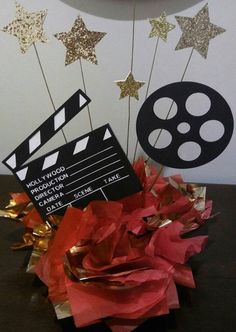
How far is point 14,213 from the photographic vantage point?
2.57ft

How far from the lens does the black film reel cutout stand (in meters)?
0.68

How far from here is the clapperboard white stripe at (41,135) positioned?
24.9 inches

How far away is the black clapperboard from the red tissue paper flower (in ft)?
0.16

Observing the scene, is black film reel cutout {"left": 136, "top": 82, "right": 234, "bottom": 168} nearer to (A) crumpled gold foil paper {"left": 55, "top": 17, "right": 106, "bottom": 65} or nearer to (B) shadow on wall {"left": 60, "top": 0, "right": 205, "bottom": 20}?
(A) crumpled gold foil paper {"left": 55, "top": 17, "right": 106, "bottom": 65}

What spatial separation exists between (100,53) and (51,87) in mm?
157

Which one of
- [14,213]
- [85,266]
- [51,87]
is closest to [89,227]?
[85,266]

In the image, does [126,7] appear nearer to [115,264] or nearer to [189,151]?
[189,151]

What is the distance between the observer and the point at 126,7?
90cm

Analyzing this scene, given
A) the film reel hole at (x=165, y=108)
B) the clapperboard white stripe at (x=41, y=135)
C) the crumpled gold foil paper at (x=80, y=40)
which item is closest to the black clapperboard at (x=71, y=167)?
the clapperboard white stripe at (x=41, y=135)

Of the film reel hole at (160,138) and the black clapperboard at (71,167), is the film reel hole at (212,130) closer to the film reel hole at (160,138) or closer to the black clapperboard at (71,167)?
the film reel hole at (160,138)

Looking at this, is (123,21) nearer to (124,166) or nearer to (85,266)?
(124,166)

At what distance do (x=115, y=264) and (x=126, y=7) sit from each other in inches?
24.9

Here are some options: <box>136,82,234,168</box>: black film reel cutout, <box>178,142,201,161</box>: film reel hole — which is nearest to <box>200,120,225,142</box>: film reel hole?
<box>178,142,201,161</box>: film reel hole

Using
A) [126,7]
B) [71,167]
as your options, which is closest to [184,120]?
[71,167]
